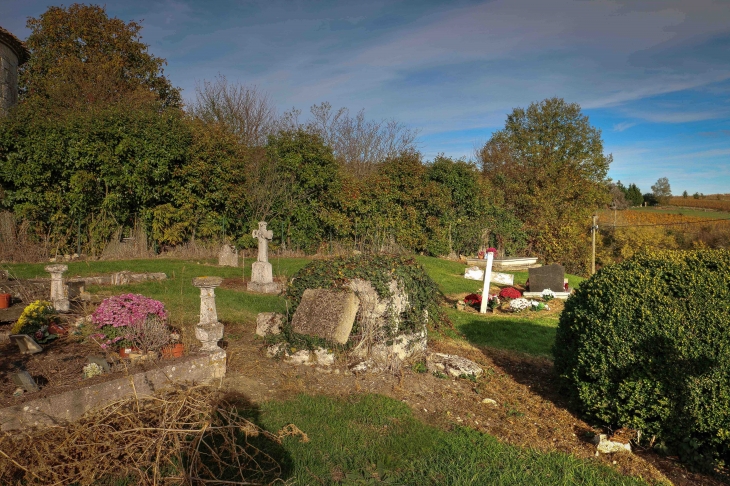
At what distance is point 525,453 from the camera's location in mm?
4336

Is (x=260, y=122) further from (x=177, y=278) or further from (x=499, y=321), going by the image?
(x=499, y=321)

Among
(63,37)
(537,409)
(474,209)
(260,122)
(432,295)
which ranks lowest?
(537,409)

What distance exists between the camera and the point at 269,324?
7.14 meters

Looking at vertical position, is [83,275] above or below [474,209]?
below

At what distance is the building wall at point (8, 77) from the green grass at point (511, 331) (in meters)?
20.8

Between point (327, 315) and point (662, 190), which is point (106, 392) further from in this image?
point (662, 190)

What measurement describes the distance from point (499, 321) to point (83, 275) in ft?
33.0

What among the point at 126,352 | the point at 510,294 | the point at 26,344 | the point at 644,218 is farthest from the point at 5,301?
the point at 644,218

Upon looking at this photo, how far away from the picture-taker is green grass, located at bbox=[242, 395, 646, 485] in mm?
3750

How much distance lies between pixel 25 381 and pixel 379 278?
4.04 m

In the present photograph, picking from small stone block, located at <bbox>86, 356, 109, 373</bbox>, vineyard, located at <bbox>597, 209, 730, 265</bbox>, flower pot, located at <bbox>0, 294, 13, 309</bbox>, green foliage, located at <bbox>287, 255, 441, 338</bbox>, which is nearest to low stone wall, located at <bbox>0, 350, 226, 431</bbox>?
small stone block, located at <bbox>86, 356, 109, 373</bbox>

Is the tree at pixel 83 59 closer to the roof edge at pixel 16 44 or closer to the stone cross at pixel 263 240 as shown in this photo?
the roof edge at pixel 16 44

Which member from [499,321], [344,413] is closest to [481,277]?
[499,321]

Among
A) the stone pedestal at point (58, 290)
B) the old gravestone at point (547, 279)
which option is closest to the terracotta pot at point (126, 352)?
the stone pedestal at point (58, 290)
